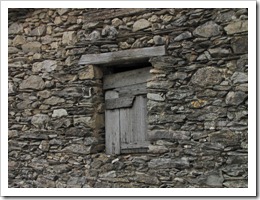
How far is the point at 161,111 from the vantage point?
189 inches

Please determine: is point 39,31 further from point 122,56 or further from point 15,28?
point 122,56

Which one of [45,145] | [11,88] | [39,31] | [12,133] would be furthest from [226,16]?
[12,133]

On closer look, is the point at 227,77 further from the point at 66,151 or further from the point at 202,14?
the point at 66,151

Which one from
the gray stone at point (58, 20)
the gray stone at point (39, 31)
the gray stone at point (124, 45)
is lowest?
the gray stone at point (124, 45)

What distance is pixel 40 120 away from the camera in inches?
220

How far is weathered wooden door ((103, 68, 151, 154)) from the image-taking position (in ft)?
16.8

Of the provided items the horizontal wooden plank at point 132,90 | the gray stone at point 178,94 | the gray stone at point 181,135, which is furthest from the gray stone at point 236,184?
the horizontal wooden plank at point 132,90

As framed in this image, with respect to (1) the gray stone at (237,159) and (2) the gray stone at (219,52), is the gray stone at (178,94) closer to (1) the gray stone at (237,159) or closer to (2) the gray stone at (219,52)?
(2) the gray stone at (219,52)

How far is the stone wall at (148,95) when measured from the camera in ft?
14.8

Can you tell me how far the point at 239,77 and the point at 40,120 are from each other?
2.63 meters

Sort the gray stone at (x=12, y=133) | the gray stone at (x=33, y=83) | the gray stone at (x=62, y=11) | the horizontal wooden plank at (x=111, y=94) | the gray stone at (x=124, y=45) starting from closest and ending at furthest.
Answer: the gray stone at (x=124, y=45), the horizontal wooden plank at (x=111, y=94), the gray stone at (x=62, y=11), the gray stone at (x=33, y=83), the gray stone at (x=12, y=133)

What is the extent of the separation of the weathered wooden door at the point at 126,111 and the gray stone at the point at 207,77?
681mm

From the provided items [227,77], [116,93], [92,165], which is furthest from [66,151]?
[227,77]

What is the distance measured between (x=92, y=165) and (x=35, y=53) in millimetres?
1693
